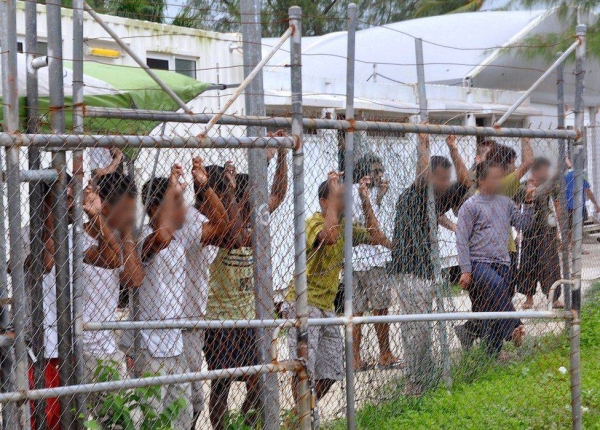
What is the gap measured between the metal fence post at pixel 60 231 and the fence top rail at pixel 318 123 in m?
0.19

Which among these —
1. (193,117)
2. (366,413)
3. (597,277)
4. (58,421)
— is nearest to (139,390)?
(58,421)

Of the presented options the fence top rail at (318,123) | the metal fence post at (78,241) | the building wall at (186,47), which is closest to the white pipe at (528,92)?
the fence top rail at (318,123)

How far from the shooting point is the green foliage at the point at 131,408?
4.25 m

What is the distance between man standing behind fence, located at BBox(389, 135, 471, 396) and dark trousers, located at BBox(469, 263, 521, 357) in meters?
0.49

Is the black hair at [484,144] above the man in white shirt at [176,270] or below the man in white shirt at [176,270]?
above

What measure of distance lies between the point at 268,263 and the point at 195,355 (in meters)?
1.06

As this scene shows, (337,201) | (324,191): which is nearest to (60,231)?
(337,201)

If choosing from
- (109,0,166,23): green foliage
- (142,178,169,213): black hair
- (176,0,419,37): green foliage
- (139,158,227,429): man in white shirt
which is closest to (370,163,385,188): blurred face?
(139,158,227,429): man in white shirt

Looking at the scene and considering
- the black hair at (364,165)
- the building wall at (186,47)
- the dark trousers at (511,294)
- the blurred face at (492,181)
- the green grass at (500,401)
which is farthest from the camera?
the building wall at (186,47)

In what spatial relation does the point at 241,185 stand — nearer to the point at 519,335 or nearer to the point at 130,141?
the point at 130,141

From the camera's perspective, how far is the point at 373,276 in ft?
19.5

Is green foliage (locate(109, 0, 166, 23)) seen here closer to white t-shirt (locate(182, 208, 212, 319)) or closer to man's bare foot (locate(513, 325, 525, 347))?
man's bare foot (locate(513, 325, 525, 347))

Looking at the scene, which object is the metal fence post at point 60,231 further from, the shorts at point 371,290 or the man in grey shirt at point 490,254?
the man in grey shirt at point 490,254

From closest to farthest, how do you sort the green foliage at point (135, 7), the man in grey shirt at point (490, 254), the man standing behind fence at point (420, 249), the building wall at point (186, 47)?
1. the man standing behind fence at point (420, 249)
2. the man in grey shirt at point (490, 254)
3. the building wall at point (186, 47)
4. the green foliage at point (135, 7)
